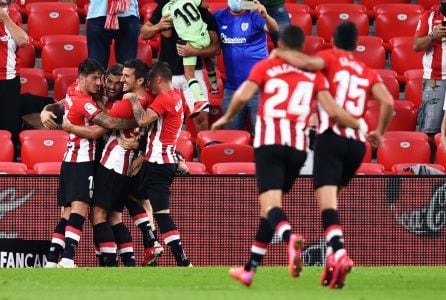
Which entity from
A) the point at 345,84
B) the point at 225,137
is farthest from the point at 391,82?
the point at 345,84

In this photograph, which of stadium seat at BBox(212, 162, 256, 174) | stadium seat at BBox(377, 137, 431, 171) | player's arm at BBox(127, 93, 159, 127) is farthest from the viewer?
stadium seat at BBox(377, 137, 431, 171)

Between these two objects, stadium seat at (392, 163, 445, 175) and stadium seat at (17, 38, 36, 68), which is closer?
stadium seat at (392, 163, 445, 175)

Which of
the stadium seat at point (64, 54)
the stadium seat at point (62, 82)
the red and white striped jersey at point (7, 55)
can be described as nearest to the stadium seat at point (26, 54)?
the stadium seat at point (64, 54)

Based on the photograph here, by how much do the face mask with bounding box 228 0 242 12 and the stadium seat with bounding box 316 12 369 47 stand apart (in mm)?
1865

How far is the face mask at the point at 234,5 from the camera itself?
15320 mm

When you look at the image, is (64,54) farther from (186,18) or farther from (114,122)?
(114,122)

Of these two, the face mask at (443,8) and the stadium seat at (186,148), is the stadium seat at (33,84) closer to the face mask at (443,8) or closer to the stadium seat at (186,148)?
the stadium seat at (186,148)

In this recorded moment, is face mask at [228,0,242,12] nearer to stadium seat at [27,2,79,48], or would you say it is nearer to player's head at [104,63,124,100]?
stadium seat at [27,2,79,48]

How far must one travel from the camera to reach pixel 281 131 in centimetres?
1064

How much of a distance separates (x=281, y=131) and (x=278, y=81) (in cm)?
36

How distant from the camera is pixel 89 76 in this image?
13.0 m

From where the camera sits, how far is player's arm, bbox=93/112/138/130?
41.9ft

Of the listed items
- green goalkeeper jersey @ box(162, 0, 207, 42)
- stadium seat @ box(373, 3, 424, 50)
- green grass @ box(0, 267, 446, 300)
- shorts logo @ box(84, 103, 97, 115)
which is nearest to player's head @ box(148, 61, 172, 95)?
shorts logo @ box(84, 103, 97, 115)

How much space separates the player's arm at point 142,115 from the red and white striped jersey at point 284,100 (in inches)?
79.9
